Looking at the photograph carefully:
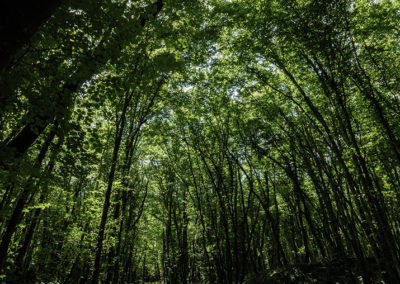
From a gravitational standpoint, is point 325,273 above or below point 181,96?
below

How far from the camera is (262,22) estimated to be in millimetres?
6453

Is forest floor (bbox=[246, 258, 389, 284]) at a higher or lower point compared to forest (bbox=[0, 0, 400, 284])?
lower

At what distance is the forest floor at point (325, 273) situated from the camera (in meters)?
7.04

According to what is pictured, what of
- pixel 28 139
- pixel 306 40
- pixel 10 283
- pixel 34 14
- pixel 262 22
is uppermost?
pixel 262 22

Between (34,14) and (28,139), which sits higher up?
(28,139)

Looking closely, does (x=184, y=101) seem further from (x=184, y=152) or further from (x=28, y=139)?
(x=28, y=139)

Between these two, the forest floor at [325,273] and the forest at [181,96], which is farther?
the forest floor at [325,273]

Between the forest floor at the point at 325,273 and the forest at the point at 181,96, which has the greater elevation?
the forest at the point at 181,96

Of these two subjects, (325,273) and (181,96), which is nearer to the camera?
(325,273)

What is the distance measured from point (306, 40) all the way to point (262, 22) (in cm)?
165

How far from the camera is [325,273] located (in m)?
7.50

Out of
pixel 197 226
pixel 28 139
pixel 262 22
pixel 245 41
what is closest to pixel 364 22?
pixel 262 22

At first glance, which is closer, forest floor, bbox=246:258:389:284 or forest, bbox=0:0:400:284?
forest, bbox=0:0:400:284

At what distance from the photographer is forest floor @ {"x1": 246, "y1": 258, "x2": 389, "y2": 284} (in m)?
7.04
